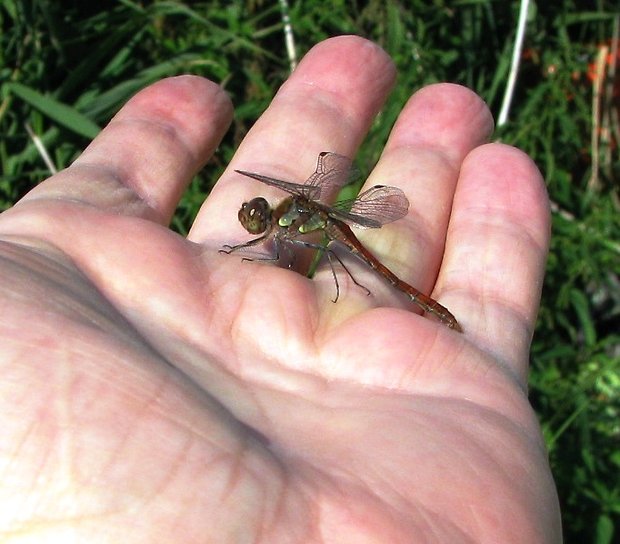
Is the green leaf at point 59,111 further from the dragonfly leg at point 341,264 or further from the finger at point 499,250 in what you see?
the finger at point 499,250

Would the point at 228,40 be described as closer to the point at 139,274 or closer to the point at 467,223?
the point at 467,223

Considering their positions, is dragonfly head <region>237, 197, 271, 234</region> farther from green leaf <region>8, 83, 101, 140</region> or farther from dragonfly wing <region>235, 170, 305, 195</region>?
green leaf <region>8, 83, 101, 140</region>

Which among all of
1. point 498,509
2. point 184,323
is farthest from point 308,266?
point 498,509

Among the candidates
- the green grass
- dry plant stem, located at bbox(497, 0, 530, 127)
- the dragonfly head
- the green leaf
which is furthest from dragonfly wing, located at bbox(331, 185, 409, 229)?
dry plant stem, located at bbox(497, 0, 530, 127)

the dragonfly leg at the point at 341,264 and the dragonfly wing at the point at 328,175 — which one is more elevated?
the dragonfly wing at the point at 328,175

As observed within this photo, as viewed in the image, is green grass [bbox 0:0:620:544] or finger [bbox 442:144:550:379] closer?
finger [bbox 442:144:550:379]

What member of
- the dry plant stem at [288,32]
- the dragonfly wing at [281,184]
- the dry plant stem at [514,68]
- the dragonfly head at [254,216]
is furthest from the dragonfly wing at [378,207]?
the dry plant stem at [514,68]
